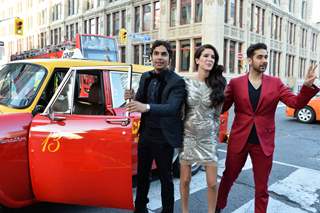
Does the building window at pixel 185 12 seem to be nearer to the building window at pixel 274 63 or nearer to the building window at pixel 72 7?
the building window at pixel 274 63

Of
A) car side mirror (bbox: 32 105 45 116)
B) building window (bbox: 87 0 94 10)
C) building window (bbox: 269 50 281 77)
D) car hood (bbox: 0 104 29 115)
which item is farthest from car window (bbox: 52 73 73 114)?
building window (bbox: 87 0 94 10)

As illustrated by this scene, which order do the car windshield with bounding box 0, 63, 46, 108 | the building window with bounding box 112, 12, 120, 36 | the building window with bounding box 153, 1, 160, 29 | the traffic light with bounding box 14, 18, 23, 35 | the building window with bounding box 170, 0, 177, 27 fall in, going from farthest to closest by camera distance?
1. the building window with bounding box 112, 12, 120, 36
2. the building window with bounding box 153, 1, 160, 29
3. the building window with bounding box 170, 0, 177, 27
4. the traffic light with bounding box 14, 18, 23, 35
5. the car windshield with bounding box 0, 63, 46, 108

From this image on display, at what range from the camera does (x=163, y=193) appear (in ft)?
11.8

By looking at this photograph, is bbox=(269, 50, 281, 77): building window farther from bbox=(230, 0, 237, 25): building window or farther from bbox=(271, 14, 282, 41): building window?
bbox=(230, 0, 237, 25): building window

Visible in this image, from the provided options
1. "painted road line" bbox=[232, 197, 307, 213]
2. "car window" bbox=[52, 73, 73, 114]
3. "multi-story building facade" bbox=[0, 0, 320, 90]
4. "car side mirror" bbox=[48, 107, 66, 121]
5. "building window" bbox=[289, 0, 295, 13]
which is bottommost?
"painted road line" bbox=[232, 197, 307, 213]

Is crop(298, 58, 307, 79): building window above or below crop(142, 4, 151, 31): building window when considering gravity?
below

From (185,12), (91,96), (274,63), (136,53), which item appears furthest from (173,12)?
(91,96)

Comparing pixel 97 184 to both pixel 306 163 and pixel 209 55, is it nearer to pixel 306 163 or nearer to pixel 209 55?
pixel 209 55

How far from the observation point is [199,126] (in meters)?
3.40

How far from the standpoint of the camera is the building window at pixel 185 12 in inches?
1163

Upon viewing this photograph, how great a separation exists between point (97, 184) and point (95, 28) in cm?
3955

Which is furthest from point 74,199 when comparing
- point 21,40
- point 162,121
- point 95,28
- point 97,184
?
point 21,40

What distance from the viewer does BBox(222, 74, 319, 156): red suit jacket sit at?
11.3 ft

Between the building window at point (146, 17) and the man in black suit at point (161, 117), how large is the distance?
101ft
